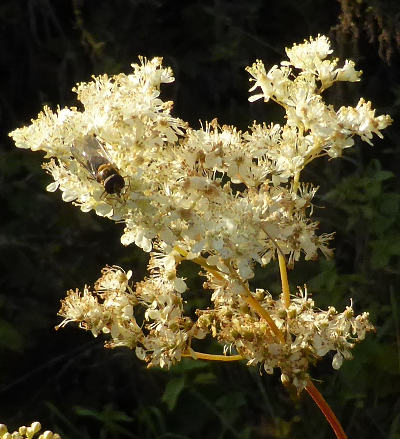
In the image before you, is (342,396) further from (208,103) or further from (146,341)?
(146,341)

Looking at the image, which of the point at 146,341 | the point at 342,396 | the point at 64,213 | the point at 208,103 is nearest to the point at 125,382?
the point at 64,213

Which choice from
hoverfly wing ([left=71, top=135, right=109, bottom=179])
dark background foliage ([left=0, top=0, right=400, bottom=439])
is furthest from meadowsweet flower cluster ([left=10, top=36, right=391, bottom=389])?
dark background foliage ([left=0, top=0, right=400, bottom=439])

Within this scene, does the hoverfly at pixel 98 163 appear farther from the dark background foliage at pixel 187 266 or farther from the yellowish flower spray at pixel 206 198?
the dark background foliage at pixel 187 266

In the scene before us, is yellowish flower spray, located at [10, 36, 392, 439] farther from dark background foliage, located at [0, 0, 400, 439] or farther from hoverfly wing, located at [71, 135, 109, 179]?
dark background foliage, located at [0, 0, 400, 439]

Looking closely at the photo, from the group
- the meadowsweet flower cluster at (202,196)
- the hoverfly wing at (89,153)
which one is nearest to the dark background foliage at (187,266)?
the meadowsweet flower cluster at (202,196)

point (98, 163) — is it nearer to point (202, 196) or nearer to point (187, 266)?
point (202, 196)

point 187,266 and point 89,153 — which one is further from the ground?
point 187,266

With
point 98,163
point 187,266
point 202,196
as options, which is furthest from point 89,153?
point 187,266
